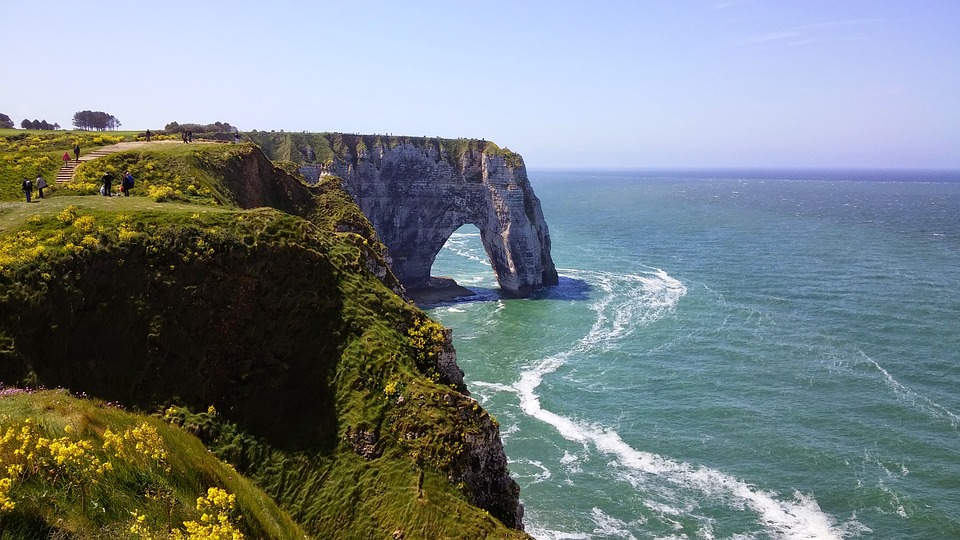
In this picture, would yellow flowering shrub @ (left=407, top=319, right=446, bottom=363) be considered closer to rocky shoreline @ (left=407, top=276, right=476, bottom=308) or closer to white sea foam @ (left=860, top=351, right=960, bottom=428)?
white sea foam @ (left=860, top=351, right=960, bottom=428)

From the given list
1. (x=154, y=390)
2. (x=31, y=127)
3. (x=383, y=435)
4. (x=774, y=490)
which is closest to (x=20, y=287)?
(x=154, y=390)

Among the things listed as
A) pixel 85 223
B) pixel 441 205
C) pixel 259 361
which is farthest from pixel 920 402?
pixel 441 205

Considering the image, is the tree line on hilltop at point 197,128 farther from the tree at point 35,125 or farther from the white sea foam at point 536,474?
the white sea foam at point 536,474

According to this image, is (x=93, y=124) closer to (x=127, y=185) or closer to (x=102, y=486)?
(x=127, y=185)

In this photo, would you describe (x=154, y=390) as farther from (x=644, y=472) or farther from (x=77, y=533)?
(x=644, y=472)

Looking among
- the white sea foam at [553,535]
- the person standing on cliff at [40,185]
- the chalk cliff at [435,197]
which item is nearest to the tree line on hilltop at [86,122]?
the chalk cliff at [435,197]

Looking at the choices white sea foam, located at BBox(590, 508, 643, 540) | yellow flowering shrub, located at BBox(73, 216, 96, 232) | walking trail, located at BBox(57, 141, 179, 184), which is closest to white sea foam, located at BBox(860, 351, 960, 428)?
white sea foam, located at BBox(590, 508, 643, 540)

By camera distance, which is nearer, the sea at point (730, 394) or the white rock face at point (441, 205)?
the sea at point (730, 394)
